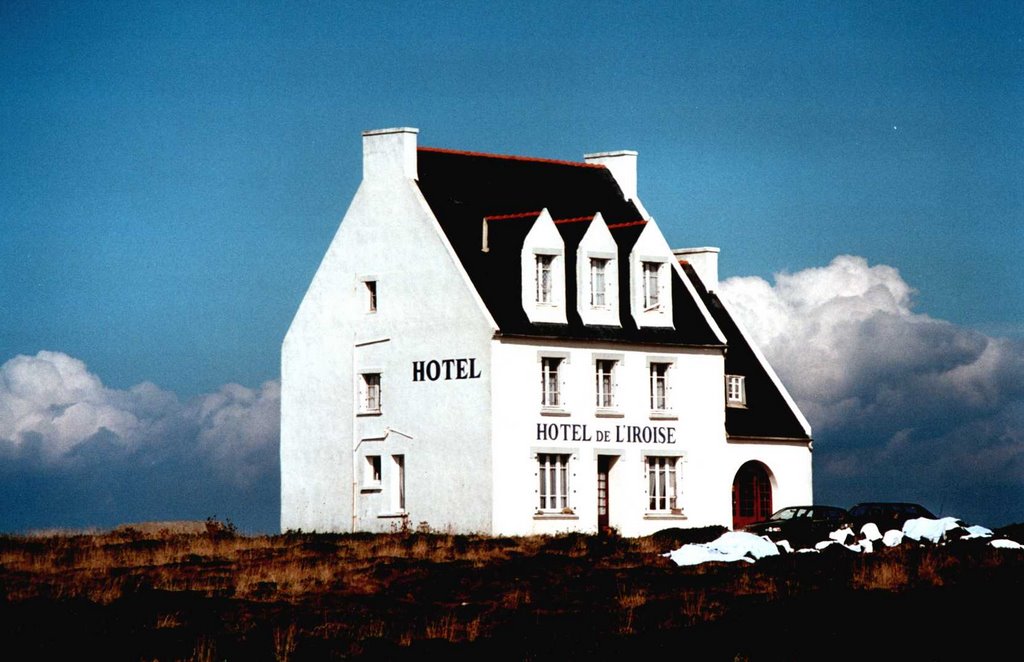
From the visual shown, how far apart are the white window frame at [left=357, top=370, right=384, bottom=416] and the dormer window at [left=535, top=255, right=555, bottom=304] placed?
5.69m

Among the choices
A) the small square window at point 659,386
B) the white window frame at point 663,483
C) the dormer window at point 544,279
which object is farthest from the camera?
the small square window at point 659,386

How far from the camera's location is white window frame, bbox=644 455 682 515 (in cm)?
6962

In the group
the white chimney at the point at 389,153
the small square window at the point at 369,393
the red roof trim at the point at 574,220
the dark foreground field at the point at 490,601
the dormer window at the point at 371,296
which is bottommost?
the dark foreground field at the point at 490,601

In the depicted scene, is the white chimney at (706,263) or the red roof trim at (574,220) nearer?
the red roof trim at (574,220)

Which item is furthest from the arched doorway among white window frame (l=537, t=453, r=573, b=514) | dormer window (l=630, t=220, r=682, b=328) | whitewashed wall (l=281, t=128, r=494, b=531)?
whitewashed wall (l=281, t=128, r=494, b=531)

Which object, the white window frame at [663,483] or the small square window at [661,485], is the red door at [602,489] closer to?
the white window frame at [663,483]

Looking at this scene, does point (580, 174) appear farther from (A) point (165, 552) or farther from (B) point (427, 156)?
(A) point (165, 552)

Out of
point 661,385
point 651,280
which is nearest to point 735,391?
point 661,385

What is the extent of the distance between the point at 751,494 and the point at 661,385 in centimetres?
588

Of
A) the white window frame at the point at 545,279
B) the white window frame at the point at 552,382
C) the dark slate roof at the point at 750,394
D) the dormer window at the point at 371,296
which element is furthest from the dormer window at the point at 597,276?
the dark slate roof at the point at 750,394

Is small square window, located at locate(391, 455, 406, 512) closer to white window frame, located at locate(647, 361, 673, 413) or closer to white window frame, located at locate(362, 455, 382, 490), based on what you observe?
white window frame, located at locate(362, 455, 382, 490)

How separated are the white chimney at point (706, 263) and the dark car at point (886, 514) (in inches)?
442

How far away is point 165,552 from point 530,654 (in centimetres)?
2013

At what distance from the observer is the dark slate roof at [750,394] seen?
73625 millimetres
